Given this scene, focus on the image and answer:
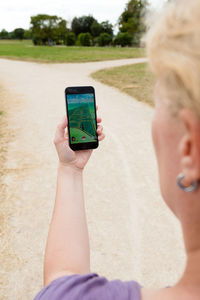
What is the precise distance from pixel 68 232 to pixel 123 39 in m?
50.7

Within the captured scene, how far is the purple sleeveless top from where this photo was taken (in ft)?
2.87

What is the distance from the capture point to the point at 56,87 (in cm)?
1221

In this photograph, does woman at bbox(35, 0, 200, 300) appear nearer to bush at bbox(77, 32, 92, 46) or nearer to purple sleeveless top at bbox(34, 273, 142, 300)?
purple sleeveless top at bbox(34, 273, 142, 300)

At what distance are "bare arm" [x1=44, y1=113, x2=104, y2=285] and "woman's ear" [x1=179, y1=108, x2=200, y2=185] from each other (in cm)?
55

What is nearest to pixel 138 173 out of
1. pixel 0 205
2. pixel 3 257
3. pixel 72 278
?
pixel 0 205

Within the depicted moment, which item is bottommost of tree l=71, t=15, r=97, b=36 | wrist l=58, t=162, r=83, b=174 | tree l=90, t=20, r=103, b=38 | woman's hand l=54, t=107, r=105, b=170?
wrist l=58, t=162, r=83, b=174

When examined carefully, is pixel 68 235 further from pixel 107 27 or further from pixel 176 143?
pixel 107 27

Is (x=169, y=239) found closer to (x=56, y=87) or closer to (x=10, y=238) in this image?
(x=10, y=238)

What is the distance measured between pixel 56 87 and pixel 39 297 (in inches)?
459

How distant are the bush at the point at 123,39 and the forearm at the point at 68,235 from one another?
1930 inches

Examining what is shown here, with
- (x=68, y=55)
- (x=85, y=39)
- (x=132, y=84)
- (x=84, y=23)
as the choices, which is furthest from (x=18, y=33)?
(x=132, y=84)

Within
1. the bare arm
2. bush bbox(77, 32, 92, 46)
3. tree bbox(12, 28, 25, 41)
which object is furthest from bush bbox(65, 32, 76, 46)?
the bare arm

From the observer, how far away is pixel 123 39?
4925 centimetres

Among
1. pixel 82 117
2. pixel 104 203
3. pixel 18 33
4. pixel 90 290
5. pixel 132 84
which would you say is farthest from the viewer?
pixel 18 33
